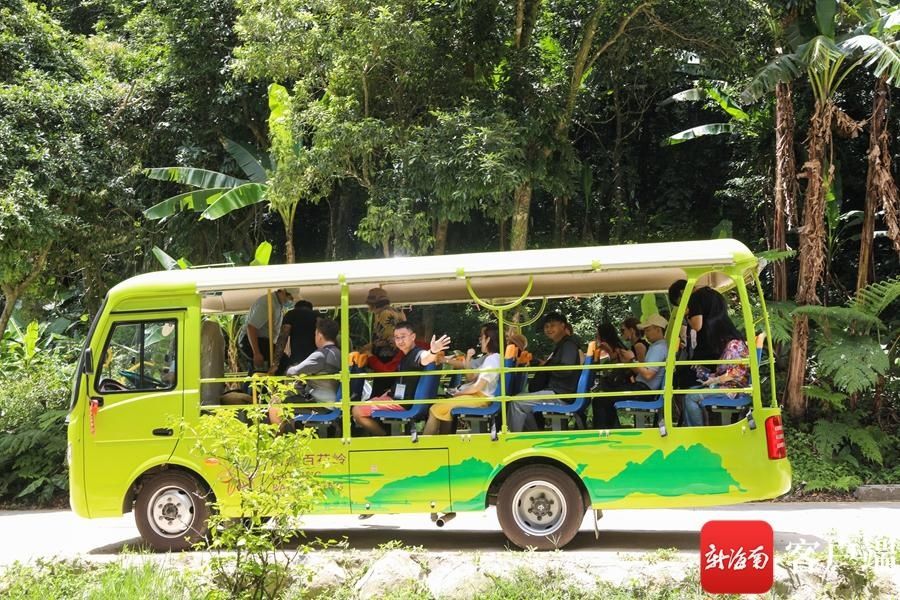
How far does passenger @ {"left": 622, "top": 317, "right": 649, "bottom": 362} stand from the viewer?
365 inches

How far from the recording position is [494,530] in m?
9.85

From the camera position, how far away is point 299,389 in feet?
28.7

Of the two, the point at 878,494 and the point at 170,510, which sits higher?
the point at 170,510

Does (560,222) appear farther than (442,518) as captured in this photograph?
Yes

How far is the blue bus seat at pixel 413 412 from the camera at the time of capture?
8477 mm

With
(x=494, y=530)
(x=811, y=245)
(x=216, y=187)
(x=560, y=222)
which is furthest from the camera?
(x=560, y=222)

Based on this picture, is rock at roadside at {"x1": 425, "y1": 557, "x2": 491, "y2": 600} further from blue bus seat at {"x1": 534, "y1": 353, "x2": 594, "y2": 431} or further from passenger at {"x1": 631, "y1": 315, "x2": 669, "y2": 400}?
passenger at {"x1": 631, "y1": 315, "x2": 669, "y2": 400}

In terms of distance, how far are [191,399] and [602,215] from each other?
1559 centimetres

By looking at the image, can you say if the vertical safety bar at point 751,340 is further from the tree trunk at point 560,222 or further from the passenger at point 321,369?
the tree trunk at point 560,222

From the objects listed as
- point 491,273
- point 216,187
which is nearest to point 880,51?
point 491,273

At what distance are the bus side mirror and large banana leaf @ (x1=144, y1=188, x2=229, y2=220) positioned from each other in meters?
8.15

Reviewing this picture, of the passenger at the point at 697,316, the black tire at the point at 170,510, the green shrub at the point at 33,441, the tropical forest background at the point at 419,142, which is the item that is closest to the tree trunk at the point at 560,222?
the tropical forest background at the point at 419,142

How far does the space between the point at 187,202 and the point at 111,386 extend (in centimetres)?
889

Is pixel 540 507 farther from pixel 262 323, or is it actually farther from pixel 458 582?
pixel 262 323
